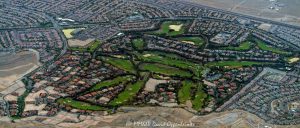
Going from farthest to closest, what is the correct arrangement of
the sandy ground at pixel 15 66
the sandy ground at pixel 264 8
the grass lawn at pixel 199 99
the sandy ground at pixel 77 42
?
the sandy ground at pixel 264 8 → the sandy ground at pixel 77 42 → the sandy ground at pixel 15 66 → the grass lawn at pixel 199 99

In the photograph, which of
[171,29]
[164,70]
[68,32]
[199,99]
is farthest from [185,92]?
[68,32]

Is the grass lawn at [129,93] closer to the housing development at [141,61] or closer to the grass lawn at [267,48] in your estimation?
the housing development at [141,61]

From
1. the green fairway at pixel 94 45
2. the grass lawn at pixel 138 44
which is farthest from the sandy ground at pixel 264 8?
the green fairway at pixel 94 45

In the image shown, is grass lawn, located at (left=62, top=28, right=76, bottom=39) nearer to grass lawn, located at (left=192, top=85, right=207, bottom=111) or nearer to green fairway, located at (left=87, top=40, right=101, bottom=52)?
green fairway, located at (left=87, top=40, right=101, bottom=52)

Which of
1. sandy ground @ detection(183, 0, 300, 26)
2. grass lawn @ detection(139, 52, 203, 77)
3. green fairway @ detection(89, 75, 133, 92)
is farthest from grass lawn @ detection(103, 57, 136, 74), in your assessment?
sandy ground @ detection(183, 0, 300, 26)

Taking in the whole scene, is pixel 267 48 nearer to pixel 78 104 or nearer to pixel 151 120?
pixel 151 120

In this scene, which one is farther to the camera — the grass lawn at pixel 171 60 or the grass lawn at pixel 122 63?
the grass lawn at pixel 171 60

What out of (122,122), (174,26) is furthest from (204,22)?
(122,122)
